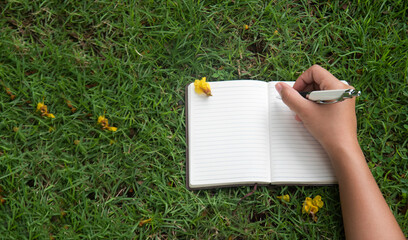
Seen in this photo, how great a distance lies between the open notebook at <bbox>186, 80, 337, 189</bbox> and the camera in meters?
2.12

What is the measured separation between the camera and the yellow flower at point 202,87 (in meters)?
2.15

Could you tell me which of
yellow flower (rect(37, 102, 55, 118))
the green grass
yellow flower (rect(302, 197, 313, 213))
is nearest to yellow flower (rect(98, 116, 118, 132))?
the green grass

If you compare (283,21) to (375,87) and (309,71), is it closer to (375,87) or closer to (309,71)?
(309,71)

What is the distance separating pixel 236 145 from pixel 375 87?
99cm

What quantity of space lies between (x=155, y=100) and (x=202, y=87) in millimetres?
320

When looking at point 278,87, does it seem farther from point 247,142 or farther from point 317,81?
point 247,142

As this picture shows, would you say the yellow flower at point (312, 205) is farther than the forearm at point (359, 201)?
Yes

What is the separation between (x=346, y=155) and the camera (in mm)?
1993

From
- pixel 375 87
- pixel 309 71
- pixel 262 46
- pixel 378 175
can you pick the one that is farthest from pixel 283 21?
pixel 378 175

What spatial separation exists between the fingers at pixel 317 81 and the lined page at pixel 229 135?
Answer: 0.22m

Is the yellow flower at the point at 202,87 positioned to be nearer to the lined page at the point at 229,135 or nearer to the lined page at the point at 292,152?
the lined page at the point at 229,135

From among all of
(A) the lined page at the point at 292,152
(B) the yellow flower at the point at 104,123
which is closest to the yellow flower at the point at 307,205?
(A) the lined page at the point at 292,152

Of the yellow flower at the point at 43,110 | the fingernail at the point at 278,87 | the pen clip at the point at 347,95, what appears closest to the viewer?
the pen clip at the point at 347,95

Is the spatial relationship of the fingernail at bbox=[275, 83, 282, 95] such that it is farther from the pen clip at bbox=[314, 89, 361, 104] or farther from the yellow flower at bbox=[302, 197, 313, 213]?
the yellow flower at bbox=[302, 197, 313, 213]
